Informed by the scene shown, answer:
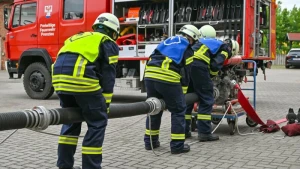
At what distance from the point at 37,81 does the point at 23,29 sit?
1.57 meters

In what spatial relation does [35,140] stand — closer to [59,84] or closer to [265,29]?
[59,84]

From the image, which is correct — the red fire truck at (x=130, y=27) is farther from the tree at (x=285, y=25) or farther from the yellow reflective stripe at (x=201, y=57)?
the tree at (x=285, y=25)

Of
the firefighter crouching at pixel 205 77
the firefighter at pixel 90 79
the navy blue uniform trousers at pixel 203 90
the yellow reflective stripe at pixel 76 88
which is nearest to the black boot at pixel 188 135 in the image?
the firefighter crouching at pixel 205 77

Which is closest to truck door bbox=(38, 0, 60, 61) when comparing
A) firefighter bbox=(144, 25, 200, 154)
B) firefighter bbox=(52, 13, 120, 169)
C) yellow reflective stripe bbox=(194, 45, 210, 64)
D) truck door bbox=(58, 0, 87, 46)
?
truck door bbox=(58, 0, 87, 46)

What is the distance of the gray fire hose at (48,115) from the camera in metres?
3.62

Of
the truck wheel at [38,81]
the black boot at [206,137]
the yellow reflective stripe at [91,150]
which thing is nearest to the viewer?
the yellow reflective stripe at [91,150]

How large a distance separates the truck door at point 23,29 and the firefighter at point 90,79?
8633 millimetres

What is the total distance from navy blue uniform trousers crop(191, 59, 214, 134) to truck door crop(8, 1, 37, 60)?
6999 millimetres

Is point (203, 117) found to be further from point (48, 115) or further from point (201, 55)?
point (48, 115)

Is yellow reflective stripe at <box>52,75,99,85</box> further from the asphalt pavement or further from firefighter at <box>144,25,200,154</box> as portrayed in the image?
firefighter at <box>144,25,200,154</box>

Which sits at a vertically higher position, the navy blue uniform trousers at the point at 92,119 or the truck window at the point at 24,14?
the truck window at the point at 24,14

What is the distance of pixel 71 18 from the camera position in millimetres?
12094

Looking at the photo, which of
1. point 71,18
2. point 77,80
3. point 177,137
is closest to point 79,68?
point 77,80

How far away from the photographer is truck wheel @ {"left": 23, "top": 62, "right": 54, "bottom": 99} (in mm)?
12484
